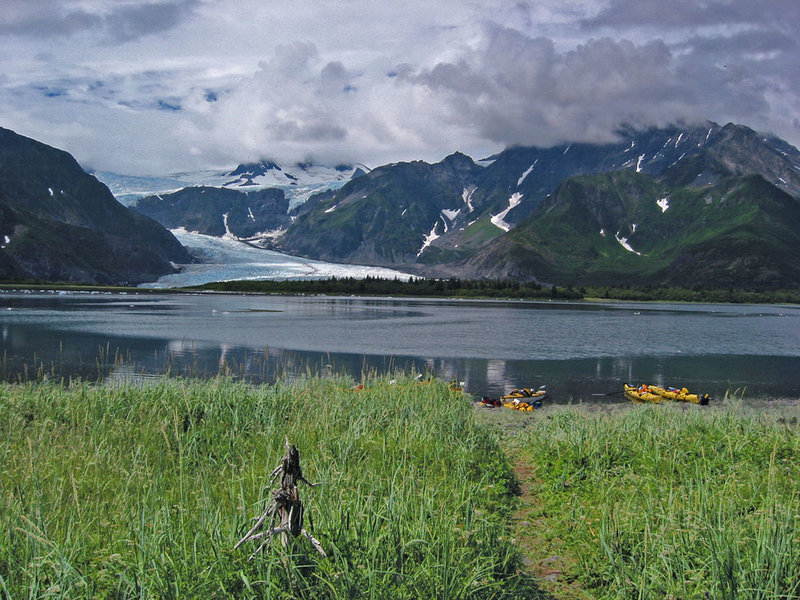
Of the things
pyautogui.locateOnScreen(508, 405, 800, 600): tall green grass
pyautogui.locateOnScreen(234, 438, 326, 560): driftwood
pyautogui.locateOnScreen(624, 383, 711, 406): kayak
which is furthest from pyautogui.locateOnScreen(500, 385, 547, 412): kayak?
pyautogui.locateOnScreen(234, 438, 326, 560): driftwood

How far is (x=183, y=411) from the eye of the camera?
15.3 m

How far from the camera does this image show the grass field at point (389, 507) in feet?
19.7

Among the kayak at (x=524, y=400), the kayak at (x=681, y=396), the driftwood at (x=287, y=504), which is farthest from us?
the kayak at (x=681, y=396)

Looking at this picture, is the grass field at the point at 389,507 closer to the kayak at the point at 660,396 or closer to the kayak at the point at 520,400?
the kayak at the point at 520,400

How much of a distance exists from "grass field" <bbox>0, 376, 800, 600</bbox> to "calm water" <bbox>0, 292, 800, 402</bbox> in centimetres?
1287

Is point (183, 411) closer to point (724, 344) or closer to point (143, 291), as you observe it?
point (724, 344)

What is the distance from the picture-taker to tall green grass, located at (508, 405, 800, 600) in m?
6.59

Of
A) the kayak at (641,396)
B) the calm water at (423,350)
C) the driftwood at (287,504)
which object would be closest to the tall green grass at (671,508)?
the driftwood at (287,504)

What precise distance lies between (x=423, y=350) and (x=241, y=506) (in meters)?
51.6

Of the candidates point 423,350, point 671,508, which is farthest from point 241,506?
point 423,350

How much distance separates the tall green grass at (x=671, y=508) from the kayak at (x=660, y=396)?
65.3ft

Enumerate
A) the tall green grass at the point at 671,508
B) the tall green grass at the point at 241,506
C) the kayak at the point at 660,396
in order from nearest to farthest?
the tall green grass at the point at 241,506 → the tall green grass at the point at 671,508 → the kayak at the point at 660,396

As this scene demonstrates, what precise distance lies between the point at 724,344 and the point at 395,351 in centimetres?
4421

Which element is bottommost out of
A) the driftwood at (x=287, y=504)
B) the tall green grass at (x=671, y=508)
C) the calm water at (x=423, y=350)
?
the calm water at (x=423, y=350)
